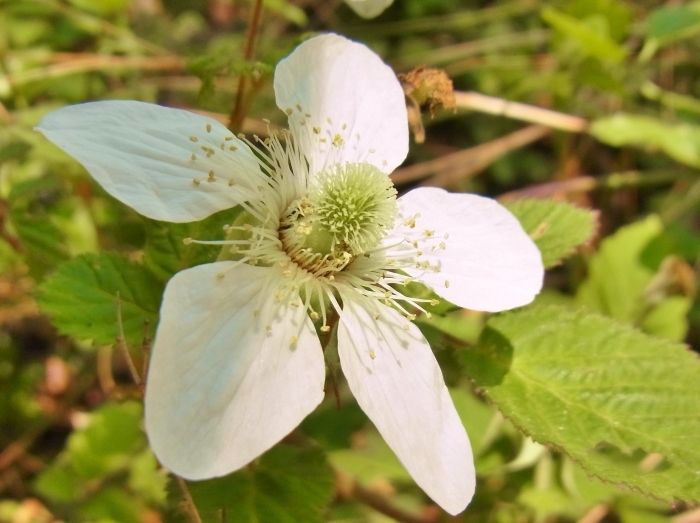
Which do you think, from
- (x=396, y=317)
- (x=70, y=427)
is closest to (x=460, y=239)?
(x=396, y=317)

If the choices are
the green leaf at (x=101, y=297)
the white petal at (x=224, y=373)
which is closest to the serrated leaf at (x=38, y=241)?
the green leaf at (x=101, y=297)

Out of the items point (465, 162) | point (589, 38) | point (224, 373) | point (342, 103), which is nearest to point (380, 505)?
point (224, 373)

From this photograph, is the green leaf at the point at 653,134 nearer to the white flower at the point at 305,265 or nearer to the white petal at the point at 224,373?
the white flower at the point at 305,265

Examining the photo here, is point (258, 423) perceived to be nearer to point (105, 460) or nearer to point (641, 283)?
point (105, 460)

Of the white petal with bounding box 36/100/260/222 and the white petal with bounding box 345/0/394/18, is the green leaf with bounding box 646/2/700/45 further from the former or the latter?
the white petal with bounding box 36/100/260/222

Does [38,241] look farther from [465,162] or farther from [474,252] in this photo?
[465,162]
